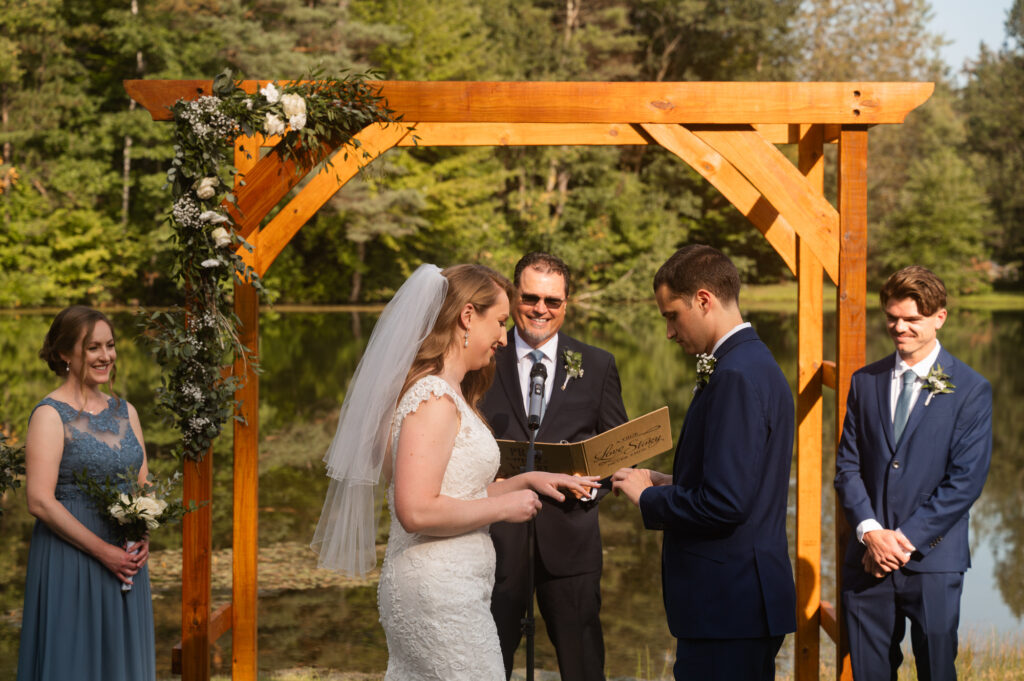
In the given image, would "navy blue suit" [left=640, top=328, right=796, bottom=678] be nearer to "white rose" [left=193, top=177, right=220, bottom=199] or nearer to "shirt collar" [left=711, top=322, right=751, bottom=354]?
"shirt collar" [left=711, top=322, right=751, bottom=354]

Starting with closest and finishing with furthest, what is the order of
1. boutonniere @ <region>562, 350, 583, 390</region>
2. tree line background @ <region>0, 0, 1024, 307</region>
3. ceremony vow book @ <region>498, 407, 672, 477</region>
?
ceremony vow book @ <region>498, 407, 672, 477</region>, boutonniere @ <region>562, 350, 583, 390</region>, tree line background @ <region>0, 0, 1024, 307</region>

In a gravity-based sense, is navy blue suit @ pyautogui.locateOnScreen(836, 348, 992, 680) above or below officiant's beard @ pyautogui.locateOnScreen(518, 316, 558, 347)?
below

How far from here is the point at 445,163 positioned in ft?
107

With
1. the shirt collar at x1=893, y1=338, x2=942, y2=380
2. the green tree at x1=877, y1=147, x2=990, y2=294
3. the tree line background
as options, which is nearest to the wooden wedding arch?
the shirt collar at x1=893, y1=338, x2=942, y2=380

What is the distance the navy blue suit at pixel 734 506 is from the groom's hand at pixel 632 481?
152 millimetres

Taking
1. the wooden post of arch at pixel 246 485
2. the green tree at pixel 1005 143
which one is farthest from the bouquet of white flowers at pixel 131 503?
the green tree at pixel 1005 143

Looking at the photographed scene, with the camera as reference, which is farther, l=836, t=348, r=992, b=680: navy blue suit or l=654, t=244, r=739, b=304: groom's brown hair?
l=836, t=348, r=992, b=680: navy blue suit

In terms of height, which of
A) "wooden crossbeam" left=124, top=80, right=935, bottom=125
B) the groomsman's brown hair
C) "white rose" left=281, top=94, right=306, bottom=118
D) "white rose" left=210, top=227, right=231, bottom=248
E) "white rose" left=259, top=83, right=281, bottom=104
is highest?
"wooden crossbeam" left=124, top=80, right=935, bottom=125

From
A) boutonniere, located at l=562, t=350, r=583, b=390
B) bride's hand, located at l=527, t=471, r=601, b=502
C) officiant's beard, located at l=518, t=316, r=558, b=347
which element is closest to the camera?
bride's hand, located at l=527, t=471, r=601, b=502

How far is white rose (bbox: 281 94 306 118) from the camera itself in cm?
402

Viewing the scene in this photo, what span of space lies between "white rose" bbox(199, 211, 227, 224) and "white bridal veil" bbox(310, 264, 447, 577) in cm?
94

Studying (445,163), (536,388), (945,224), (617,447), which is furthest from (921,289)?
(945,224)

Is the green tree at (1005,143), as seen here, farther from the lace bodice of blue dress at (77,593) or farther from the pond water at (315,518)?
the lace bodice of blue dress at (77,593)

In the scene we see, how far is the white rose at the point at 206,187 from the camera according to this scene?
155 inches
